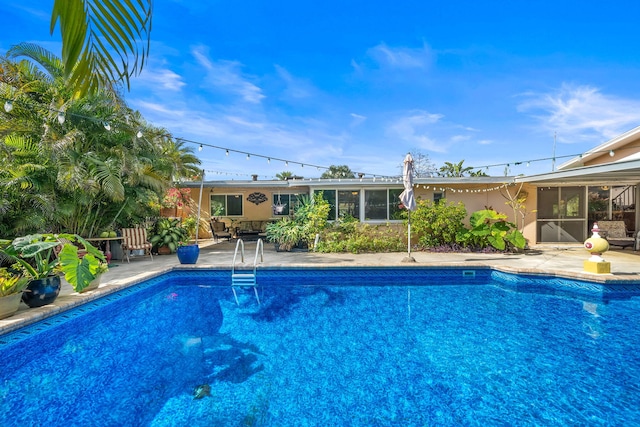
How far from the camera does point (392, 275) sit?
8.29 m

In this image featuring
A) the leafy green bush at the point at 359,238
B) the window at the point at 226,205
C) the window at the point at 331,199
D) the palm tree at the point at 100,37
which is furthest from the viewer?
the window at the point at 226,205

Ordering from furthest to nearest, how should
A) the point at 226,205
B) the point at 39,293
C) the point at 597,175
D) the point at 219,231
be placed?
1. the point at 226,205
2. the point at 219,231
3. the point at 597,175
4. the point at 39,293

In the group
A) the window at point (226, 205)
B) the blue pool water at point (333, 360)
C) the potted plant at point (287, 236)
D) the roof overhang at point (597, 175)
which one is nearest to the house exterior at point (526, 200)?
the roof overhang at point (597, 175)

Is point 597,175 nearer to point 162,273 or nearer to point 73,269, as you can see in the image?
point 162,273

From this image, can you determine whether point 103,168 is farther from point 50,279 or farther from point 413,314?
point 413,314

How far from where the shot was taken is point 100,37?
43.4 inches

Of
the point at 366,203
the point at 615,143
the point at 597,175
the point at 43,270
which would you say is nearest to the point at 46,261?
the point at 43,270

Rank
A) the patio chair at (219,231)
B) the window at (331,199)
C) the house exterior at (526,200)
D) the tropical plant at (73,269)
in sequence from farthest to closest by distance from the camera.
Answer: the patio chair at (219,231) < the window at (331,199) < the house exterior at (526,200) < the tropical plant at (73,269)

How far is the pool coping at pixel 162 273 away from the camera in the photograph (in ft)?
15.3

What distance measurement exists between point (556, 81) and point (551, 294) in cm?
901

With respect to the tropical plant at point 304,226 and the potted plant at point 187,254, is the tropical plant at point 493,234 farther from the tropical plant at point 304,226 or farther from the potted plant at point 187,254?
the potted plant at point 187,254

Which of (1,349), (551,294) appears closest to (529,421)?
(551,294)

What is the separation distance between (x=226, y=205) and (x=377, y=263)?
9.95 meters

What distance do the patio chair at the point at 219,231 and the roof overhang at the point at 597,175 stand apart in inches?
461
